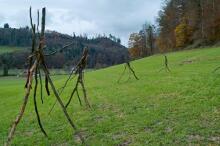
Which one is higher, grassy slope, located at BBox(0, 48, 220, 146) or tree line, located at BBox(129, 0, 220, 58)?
tree line, located at BBox(129, 0, 220, 58)

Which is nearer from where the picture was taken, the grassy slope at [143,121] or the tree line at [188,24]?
the grassy slope at [143,121]

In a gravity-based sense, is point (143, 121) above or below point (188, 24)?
below

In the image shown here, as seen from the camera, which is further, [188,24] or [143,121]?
[188,24]

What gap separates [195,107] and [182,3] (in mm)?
94409

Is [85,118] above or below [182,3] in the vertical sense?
below

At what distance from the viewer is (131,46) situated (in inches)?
5595

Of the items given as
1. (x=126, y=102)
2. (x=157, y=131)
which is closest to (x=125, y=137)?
(x=157, y=131)

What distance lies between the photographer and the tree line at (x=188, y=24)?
90500 millimetres

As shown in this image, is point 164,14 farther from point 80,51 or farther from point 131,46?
point 80,51

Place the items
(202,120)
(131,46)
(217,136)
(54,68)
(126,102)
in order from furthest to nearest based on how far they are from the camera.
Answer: (131,46) < (126,102) < (54,68) < (202,120) < (217,136)

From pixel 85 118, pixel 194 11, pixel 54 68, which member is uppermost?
pixel 194 11

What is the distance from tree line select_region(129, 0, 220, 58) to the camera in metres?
90.5

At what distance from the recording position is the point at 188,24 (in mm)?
100438

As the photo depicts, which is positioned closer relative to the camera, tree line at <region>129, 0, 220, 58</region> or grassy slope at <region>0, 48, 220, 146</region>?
grassy slope at <region>0, 48, 220, 146</region>
